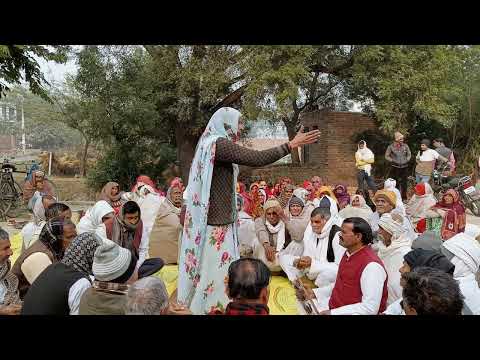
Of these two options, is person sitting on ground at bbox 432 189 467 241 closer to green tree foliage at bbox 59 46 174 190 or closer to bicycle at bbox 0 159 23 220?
bicycle at bbox 0 159 23 220

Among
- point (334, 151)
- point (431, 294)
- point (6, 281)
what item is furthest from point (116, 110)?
point (431, 294)

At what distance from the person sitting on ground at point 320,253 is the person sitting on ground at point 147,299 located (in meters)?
2.21

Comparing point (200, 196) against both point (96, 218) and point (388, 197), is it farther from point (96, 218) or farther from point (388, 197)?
point (388, 197)

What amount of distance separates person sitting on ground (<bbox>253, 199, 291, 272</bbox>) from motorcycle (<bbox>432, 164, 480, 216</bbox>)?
468 cm

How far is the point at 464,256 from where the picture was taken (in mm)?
2795

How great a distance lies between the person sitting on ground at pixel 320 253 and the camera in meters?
3.85


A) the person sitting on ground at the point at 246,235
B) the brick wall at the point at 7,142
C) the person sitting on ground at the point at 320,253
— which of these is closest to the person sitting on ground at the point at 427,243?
the person sitting on ground at the point at 320,253

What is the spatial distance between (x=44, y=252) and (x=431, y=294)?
2.16 m

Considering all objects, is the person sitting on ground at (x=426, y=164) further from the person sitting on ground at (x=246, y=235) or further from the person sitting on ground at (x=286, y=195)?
the person sitting on ground at (x=246, y=235)

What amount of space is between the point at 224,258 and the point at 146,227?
2.64 meters

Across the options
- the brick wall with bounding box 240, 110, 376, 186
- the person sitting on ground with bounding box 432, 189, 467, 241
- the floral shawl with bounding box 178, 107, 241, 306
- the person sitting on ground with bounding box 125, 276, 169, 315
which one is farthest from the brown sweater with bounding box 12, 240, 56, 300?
the brick wall with bounding box 240, 110, 376, 186

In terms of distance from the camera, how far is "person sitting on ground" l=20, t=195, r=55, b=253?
14.0 ft
